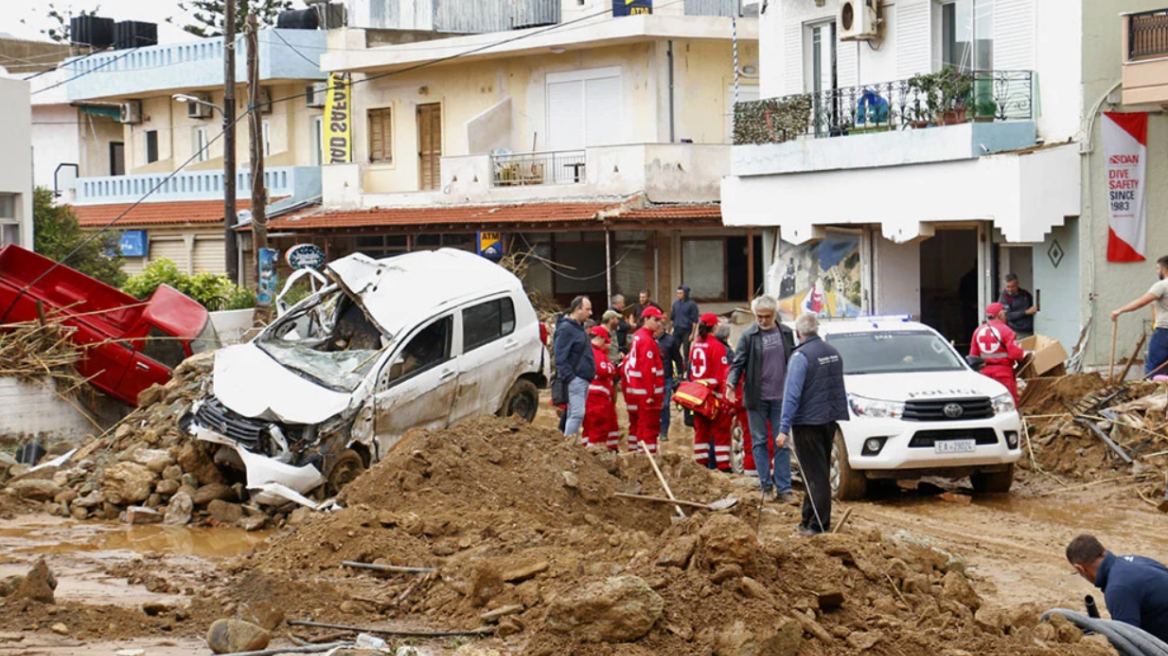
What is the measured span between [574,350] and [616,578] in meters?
8.10

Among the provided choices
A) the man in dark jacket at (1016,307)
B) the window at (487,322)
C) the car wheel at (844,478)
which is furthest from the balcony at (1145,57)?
the window at (487,322)

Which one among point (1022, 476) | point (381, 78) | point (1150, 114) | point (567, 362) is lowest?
point (1022, 476)

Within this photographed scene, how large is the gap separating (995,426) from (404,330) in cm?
586

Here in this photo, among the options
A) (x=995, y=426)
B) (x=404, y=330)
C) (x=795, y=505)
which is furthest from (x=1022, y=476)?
(x=404, y=330)

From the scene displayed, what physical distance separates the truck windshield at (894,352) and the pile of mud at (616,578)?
3164 mm

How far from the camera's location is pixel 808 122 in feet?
83.2

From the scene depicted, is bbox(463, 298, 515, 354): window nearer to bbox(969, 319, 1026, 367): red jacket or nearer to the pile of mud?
the pile of mud

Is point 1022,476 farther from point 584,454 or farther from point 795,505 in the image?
point 584,454

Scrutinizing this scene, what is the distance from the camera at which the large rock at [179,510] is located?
13797mm

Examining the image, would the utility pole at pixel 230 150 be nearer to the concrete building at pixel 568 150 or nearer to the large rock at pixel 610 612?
the concrete building at pixel 568 150

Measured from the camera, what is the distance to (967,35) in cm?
2278

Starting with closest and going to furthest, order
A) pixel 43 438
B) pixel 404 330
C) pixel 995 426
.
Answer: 1. pixel 995 426
2. pixel 404 330
3. pixel 43 438

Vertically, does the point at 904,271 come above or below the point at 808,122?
below

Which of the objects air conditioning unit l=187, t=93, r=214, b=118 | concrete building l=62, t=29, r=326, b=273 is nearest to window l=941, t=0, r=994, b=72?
concrete building l=62, t=29, r=326, b=273
